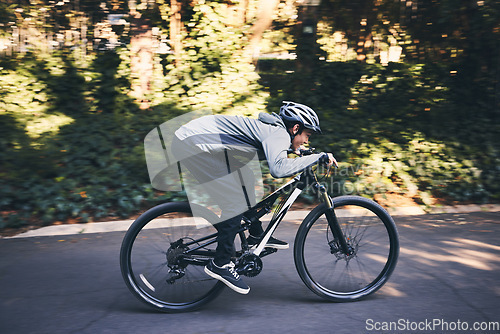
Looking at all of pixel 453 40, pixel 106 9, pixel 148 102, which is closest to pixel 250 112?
pixel 148 102

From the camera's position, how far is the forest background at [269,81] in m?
7.30

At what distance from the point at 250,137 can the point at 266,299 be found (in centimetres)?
136

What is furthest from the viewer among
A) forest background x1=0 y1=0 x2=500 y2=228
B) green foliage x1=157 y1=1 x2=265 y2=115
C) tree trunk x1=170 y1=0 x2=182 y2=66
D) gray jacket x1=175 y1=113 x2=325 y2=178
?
tree trunk x1=170 y1=0 x2=182 y2=66

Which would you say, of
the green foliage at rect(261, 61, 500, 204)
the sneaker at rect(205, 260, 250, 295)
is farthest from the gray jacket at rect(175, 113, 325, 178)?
the green foliage at rect(261, 61, 500, 204)

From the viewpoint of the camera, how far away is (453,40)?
8.79 m

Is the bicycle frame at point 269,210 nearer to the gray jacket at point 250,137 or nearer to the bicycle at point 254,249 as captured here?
the bicycle at point 254,249

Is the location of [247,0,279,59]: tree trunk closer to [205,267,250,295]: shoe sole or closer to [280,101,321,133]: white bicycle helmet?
[280,101,321,133]: white bicycle helmet

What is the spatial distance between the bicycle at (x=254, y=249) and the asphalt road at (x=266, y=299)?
0.15 meters

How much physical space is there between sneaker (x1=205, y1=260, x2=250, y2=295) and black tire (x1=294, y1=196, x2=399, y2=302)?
48 centimetres

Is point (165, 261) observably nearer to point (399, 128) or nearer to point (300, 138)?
point (300, 138)

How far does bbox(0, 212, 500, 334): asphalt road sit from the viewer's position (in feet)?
11.6

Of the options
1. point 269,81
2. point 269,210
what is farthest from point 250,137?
Answer: point 269,81

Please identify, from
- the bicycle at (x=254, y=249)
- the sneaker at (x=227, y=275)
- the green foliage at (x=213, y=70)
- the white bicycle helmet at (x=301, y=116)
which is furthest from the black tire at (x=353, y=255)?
the green foliage at (x=213, y=70)

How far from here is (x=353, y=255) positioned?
401cm
